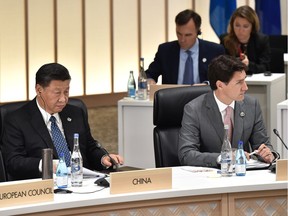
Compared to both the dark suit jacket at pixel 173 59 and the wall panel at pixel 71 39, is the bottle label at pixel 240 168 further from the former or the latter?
the wall panel at pixel 71 39

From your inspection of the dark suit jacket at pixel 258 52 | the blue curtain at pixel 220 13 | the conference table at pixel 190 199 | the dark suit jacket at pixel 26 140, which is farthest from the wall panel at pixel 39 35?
the conference table at pixel 190 199

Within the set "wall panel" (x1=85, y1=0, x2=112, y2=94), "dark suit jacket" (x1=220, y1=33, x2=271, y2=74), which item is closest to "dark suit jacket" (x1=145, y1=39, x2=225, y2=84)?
"dark suit jacket" (x1=220, y1=33, x2=271, y2=74)

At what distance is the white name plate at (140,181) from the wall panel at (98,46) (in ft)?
21.2

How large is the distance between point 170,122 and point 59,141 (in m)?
0.76

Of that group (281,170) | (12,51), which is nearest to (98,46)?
(12,51)

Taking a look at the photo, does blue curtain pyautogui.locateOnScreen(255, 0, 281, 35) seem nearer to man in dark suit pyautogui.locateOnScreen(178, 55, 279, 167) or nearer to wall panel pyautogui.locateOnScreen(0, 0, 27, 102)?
wall panel pyautogui.locateOnScreen(0, 0, 27, 102)

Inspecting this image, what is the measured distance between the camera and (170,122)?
17.6ft

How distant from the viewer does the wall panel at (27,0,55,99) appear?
32.7 feet

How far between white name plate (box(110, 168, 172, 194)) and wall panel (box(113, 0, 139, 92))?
666cm

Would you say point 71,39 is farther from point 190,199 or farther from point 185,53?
point 190,199

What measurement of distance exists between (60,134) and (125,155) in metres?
2.17

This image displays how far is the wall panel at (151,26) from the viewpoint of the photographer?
36.0 ft

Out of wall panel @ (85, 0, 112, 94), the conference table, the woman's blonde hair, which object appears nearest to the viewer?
the conference table

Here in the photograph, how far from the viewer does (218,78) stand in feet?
17.0
